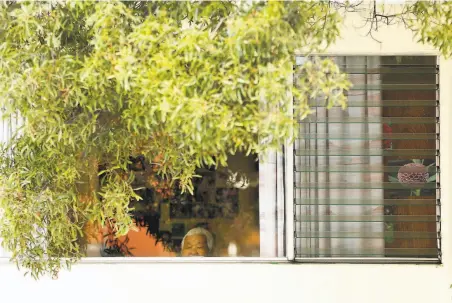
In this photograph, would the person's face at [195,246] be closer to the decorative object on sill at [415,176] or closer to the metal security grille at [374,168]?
the metal security grille at [374,168]

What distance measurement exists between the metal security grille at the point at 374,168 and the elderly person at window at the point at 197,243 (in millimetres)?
749

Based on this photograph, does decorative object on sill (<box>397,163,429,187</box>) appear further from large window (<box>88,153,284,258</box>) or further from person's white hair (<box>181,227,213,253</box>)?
person's white hair (<box>181,227,213,253</box>)

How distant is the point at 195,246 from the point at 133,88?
2676 mm

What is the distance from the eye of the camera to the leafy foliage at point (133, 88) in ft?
9.21

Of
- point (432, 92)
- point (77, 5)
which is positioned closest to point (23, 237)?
point (77, 5)

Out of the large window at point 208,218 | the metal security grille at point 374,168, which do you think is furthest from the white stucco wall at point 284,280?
the large window at point 208,218

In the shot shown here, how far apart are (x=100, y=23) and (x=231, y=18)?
583 millimetres

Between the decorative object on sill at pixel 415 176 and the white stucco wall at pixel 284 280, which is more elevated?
the decorative object on sill at pixel 415 176

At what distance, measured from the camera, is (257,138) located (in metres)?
2.96

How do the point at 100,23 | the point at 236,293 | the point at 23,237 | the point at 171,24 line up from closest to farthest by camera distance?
the point at 100,23, the point at 171,24, the point at 23,237, the point at 236,293

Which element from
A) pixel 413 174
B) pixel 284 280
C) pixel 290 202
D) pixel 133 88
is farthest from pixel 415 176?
pixel 133 88

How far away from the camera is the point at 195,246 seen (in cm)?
543

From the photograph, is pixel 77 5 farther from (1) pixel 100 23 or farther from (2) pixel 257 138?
(2) pixel 257 138

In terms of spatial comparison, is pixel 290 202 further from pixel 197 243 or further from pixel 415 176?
pixel 415 176
